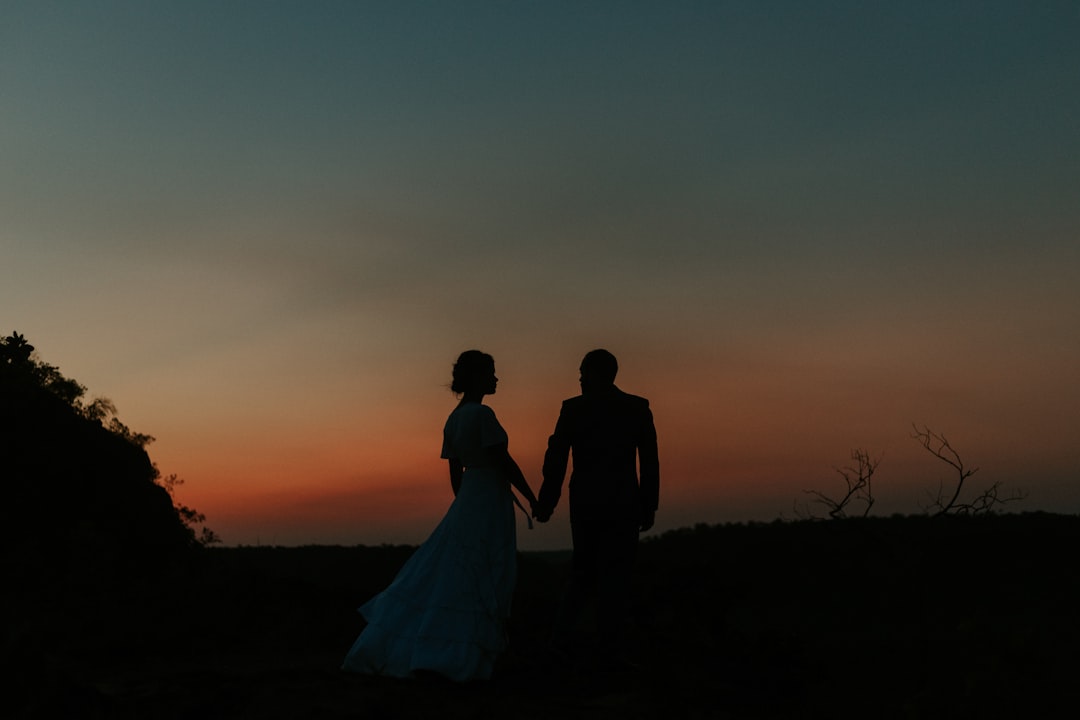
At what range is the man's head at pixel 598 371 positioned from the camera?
9.44 metres

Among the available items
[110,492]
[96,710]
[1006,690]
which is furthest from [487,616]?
[110,492]

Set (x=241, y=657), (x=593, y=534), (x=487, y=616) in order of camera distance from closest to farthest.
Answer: (x=487, y=616) < (x=593, y=534) < (x=241, y=657)

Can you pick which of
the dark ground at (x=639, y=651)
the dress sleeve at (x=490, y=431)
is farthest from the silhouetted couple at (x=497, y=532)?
the dark ground at (x=639, y=651)

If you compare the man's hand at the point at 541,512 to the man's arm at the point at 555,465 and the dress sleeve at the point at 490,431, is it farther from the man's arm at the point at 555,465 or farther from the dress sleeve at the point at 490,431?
the dress sleeve at the point at 490,431

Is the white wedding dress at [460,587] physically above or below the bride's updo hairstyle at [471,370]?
below

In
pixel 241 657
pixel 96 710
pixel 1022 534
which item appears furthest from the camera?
pixel 1022 534

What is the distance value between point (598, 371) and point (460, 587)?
2403 mm

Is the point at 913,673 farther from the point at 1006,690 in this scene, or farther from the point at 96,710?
the point at 96,710

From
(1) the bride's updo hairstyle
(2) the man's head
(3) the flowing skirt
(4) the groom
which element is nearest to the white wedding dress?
(3) the flowing skirt

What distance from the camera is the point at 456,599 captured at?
345 inches

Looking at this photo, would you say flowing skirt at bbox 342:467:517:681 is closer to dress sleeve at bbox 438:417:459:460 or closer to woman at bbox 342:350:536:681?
woman at bbox 342:350:536:681

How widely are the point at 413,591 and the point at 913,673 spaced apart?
200 inches

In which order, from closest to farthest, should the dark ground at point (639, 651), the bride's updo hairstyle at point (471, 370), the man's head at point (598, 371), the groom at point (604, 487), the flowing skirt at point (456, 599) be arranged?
the dark ground at point (639, 651), the flowing skirt at point (456, 599), the bride's updo hairstyle at point (471, 370), the groom at point (604, 487), the man's head at point (598, 371)

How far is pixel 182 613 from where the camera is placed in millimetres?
14312
